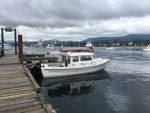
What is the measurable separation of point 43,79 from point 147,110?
42.1 feet

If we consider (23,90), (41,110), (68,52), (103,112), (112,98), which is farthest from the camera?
(68,52)

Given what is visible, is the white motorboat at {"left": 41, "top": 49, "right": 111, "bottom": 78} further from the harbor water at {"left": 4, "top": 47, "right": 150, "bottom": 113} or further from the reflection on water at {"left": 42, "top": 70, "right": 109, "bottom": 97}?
the harbor water at {"left": 4, "top": 47, "right": 150, "bottom": 113}

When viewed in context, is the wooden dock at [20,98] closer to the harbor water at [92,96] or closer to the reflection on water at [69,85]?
the harbor water at [92,96]

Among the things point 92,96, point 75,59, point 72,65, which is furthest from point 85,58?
point 92,96

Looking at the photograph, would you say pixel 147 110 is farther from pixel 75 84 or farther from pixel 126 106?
pixel 75 84

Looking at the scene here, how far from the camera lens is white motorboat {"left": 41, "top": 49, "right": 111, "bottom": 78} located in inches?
872

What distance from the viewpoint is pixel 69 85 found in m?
19.8

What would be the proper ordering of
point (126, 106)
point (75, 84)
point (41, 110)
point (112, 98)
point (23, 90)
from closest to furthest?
point (41, 110), point (23, 90), point (126, 106), point (112, 98), point (75, 84)

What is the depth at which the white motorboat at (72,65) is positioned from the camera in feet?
72.7

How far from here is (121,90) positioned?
1756 centimetres

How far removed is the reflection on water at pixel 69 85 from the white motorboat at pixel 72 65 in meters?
0.71

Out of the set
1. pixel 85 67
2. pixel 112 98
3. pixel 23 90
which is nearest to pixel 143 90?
pixel 112 98

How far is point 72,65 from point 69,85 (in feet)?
13.8

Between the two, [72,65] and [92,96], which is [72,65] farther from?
[92,96]
